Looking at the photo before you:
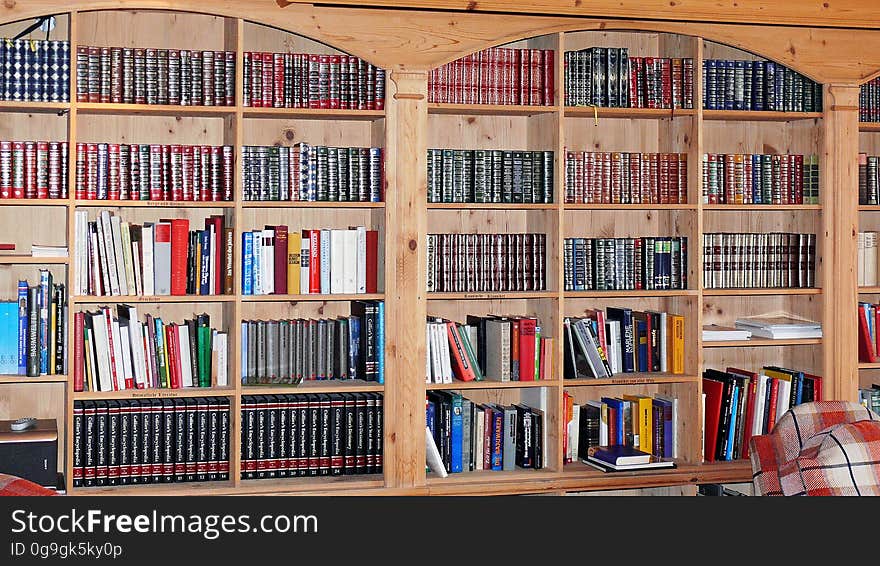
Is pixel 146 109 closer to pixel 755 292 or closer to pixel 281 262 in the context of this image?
pixel 281 262

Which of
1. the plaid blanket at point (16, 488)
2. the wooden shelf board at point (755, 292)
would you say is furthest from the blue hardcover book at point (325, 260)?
the plaid blanket at point (16, 488)

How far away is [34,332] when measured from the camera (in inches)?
138

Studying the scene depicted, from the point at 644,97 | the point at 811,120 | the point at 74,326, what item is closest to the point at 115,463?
the point at 74,326

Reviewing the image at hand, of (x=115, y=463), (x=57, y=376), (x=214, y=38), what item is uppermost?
(x=214, y=38)

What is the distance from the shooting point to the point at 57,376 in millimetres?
3518

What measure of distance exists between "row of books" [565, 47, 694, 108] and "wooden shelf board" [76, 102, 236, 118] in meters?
1.27

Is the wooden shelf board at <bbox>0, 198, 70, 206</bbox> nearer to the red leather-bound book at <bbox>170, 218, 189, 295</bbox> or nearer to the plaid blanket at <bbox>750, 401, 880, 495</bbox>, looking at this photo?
the red leather-bound book at <bbox>170, 218, 189, 295</bbox>

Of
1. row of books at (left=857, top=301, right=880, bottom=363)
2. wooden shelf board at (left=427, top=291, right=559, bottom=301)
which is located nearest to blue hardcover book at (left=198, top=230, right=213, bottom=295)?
wooden shelf board at (left=427, top=291, right=559, bottom=301)

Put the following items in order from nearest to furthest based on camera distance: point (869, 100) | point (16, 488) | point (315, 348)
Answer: point (16, 488), point (315, 348), point (869, 100)

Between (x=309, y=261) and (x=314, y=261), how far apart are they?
0.02m

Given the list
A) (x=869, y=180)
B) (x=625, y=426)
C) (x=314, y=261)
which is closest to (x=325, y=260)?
(x=314, y=261)

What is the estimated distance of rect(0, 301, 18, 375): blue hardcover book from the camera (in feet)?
11.5
